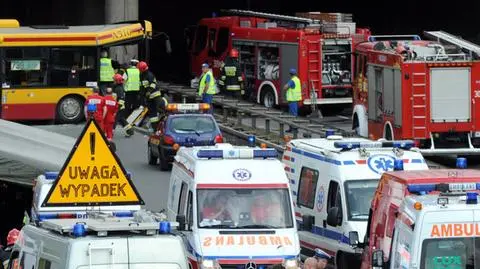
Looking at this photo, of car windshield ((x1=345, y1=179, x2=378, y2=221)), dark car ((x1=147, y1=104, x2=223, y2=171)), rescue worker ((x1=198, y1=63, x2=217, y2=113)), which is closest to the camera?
car windshield ((x1=345, y1=179, x2=378, y2=221))

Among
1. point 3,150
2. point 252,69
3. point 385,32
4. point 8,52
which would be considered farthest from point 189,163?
point 385,32

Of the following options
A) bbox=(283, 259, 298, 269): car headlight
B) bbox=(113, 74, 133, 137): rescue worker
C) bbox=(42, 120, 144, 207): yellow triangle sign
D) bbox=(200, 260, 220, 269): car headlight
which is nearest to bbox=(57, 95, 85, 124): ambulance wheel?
bbox=(113, 74, 133, 137): rescue worker

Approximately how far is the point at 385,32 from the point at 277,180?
43.3 meters

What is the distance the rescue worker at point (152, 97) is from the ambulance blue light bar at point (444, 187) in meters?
17.3

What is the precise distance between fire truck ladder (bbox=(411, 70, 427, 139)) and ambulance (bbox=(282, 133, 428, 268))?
9.93 m

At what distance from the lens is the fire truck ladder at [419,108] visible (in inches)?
1099

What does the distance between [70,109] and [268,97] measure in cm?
795

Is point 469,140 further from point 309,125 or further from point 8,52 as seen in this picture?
point 8,52

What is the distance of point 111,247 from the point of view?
10.9 m

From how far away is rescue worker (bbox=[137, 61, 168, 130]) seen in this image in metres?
30.5

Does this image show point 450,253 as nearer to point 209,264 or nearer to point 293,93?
point 209,264

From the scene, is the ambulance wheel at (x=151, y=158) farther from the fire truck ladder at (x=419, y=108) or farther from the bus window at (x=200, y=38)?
the bus window at (x=200, y=38)

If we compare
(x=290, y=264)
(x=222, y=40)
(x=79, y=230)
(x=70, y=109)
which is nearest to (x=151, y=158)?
(x=70, y=109)

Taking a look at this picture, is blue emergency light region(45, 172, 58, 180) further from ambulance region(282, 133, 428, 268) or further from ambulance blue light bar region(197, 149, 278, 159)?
ambulance region(282, 133, 428, 268)
